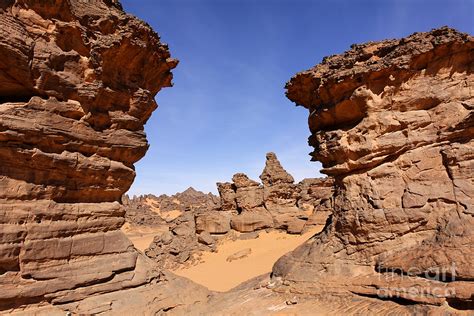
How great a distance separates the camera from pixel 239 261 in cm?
1914

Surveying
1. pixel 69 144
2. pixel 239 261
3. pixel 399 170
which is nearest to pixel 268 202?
pixel 239 261

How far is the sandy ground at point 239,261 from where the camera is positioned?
16484mm

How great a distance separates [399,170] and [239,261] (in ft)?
43.0

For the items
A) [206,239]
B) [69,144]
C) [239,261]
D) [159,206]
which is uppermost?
[159,206]

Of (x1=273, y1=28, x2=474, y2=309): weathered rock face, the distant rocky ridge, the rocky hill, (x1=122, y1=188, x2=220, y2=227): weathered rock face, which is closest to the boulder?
the distant rocky ridge

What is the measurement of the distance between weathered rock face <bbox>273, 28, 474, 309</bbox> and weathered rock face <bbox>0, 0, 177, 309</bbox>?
5.19m

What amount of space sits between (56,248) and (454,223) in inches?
347

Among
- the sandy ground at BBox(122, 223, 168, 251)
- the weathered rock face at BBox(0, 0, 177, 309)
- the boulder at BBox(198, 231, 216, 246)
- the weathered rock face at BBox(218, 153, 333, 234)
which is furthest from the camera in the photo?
the sandy ground at BBox(122, 223, 168, 251)

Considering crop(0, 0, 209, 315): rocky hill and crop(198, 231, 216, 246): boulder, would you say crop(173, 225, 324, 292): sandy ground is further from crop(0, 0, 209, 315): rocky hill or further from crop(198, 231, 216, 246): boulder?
crop(0, 0, 209, 315): rocky hill

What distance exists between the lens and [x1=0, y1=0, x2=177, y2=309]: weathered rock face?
641cm

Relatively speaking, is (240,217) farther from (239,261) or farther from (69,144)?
(69,144)

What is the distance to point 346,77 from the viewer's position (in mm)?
8703

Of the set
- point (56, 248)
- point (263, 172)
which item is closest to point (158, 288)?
point (56, 248)

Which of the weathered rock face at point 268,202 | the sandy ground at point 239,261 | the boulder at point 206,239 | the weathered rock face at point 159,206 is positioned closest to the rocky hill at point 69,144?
the sandy ground at point 239,261
